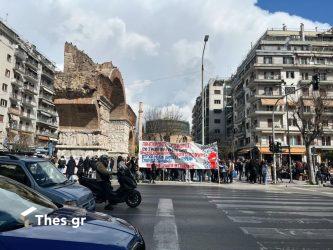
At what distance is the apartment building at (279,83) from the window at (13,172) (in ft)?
192

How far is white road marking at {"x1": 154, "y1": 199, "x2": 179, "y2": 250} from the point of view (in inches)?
263

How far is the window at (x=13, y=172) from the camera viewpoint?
8132mm

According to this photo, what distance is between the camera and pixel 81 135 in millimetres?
24250

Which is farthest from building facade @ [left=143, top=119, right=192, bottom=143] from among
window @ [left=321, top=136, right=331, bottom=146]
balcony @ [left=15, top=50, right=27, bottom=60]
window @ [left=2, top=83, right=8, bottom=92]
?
window @ [left=321, top=136, right=331, bottom=146]

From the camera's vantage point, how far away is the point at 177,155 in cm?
2583

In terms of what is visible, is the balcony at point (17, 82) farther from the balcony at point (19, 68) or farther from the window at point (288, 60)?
the window at point (288, 60)

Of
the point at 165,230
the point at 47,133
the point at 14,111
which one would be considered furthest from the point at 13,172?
the point at 47,133

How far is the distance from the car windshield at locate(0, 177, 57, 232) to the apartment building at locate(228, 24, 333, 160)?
6201 cm

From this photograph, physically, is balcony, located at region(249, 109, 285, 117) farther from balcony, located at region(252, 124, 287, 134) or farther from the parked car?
the parked car

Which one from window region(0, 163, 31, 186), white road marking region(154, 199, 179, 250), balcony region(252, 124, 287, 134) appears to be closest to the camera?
white road marking region(154, 199, 179, 250)

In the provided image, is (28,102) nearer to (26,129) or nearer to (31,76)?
(31,76)

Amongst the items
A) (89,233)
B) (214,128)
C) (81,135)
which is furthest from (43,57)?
(89,233)

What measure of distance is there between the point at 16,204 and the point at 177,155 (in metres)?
22.3

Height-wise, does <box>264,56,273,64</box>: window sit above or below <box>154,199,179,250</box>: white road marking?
above
